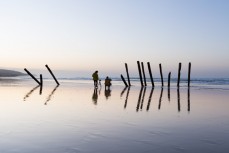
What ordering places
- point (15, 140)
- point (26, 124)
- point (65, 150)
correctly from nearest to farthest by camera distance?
1. point (65, 150)
2. point (15, 140)
3. point (26, 124)

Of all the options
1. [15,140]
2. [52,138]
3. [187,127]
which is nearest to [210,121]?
[187,127]

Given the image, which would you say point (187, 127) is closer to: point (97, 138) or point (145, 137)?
point (145, 137)

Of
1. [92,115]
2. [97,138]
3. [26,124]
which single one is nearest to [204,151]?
[97,138]

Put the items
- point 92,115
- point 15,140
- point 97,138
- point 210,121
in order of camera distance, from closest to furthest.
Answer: point 15,140 < point 97,138 < point 210,121 < point 92,115

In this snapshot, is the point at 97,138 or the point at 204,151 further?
the point at 97,138

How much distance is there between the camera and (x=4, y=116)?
35.5ft

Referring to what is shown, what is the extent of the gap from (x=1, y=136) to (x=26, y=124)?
1.86 metres

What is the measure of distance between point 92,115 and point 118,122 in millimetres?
1827

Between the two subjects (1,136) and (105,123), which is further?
(105,123)

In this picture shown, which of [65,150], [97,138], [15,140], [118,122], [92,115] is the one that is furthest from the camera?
[92,115]

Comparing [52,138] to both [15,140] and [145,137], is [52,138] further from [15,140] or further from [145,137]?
[145,137]

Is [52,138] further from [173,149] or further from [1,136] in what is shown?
[173,149]

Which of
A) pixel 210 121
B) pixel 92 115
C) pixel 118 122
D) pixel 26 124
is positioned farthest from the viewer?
pixel 92 115

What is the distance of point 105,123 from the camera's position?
32.1ft
